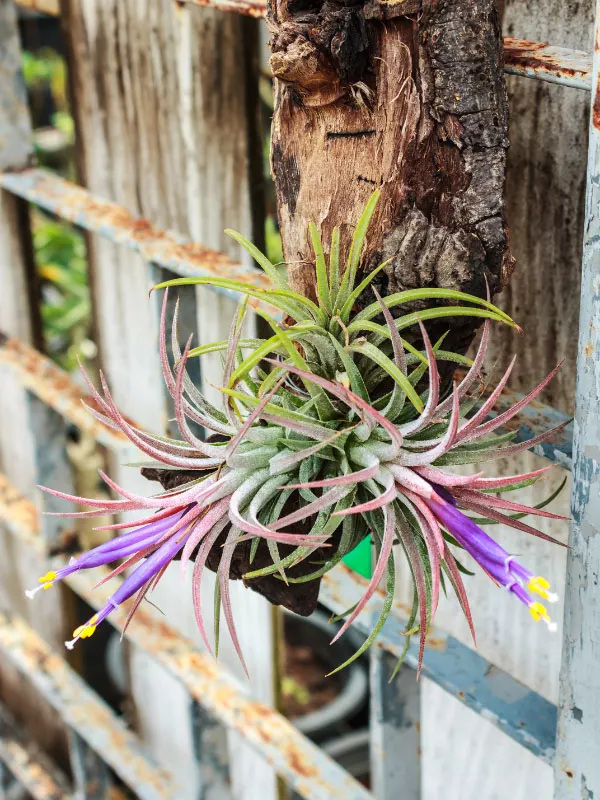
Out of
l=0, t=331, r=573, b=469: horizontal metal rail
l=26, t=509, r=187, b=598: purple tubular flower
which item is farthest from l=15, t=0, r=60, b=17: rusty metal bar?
l=26, t=509, r=187, b=598: purple tubular flower

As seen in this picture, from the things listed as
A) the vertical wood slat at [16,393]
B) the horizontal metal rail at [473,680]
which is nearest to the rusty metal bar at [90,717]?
the vertical wood slat at [16,393]

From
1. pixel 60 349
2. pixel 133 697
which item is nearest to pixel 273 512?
pixel 133 697

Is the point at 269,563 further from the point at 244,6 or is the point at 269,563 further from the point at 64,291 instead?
the point at 64,291

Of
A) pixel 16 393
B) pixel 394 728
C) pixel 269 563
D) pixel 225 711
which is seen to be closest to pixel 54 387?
pixel 16 393

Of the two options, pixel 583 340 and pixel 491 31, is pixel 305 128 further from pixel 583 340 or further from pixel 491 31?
pixel 583 340

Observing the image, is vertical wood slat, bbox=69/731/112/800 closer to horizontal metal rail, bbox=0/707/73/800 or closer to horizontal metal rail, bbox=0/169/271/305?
horizontal metal rail, bbox=0/707/73/800
